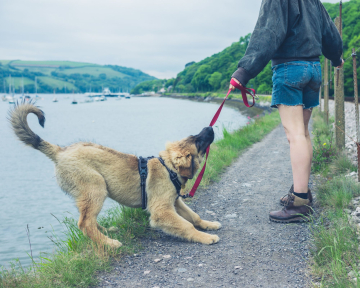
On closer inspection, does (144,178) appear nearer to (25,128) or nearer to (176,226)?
(176,226)

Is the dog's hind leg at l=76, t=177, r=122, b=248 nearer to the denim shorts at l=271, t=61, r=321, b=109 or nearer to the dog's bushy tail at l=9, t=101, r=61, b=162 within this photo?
the dog's bushy tail at l=9, t=101, r=61, b=162

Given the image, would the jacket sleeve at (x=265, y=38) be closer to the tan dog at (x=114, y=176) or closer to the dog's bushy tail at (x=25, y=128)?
the tan dog at (x=114, y=176)

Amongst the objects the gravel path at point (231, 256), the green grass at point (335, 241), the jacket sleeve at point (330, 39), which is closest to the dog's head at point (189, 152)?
the gravel path at point (231, 256)

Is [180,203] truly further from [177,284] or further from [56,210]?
[56,210]

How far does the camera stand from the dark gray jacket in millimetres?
3246

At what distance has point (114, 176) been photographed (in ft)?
11.0

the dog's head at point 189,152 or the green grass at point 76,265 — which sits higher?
the dog's head at point 189,152

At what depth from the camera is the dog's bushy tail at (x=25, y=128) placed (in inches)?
128

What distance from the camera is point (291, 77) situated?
3.33 m

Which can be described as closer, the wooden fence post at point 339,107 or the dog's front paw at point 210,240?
the dog's front paw at point 210,240

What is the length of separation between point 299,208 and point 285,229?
13.0 inches

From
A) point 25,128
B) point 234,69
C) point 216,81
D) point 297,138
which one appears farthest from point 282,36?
point 216,81

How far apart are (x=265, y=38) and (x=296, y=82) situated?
1.91ft

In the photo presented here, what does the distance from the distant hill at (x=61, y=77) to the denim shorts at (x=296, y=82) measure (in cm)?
12668
